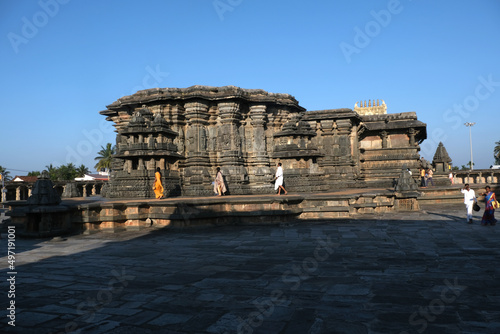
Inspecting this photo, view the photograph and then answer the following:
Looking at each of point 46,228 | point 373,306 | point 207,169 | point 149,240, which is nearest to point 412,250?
point 373,306

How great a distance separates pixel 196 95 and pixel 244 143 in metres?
3.41

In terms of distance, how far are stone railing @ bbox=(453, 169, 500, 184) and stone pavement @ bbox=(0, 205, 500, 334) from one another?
3173 centimetres

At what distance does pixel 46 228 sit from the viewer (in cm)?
909

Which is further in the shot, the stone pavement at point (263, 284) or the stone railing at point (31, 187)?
the stone railing at point (31, 187)

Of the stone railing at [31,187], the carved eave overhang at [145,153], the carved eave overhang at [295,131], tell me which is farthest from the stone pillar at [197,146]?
the stone railing at [31,187]

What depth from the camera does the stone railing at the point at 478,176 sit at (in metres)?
34.6

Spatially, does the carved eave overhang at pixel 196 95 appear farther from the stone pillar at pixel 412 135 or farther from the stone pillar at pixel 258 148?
the stone pillar at pixel 412 135

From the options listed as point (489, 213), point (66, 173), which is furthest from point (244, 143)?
point (66, 173)

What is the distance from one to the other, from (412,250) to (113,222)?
300 inches

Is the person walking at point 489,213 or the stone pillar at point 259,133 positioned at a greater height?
the stone pillar at point 259,133

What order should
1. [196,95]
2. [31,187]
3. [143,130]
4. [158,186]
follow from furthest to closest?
1. [31,187]
2. [196,95]
3. [143,130]
4. [158,186]

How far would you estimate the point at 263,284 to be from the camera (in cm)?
452

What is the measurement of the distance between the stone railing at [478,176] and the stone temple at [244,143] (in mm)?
16050

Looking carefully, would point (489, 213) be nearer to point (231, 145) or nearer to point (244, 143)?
point (231, 145)
